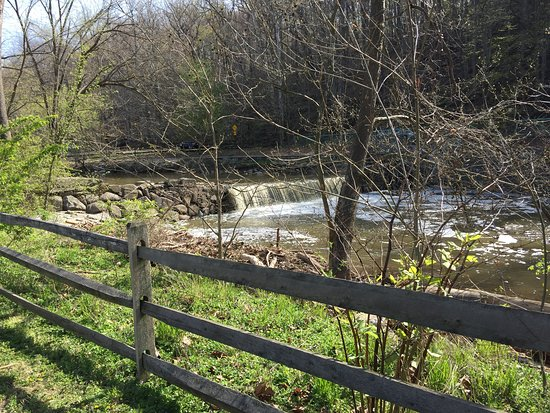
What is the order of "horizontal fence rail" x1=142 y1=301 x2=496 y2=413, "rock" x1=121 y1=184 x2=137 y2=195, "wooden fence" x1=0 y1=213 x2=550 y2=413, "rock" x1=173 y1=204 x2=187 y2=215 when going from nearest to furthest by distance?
"wooden fence" x1=0 y1=213 x2=550 y2=413
"horizontal fence rail" x1=142 y1=301 x2=496 y2=413
"rock" x1=173 y1=204 x2=187 y2=215
"rock" x1=121 y1=184 x2=137 y2=195

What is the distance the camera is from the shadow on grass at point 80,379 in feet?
11.3

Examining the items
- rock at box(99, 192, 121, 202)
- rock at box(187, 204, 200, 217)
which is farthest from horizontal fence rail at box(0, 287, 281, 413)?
Result: rock at box(187, 204, 200, 217)

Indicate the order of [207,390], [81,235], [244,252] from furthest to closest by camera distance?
Result: [244,252]
[81,235]
[207,390]

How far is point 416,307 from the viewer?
2113 millimetres

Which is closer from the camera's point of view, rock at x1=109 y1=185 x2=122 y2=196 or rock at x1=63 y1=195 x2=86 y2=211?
rock at x1=63 y1=195 x2=86 y2=211

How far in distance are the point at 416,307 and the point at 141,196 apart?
1896 cm

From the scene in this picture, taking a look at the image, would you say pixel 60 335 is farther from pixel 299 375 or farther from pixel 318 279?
pixel 318 279

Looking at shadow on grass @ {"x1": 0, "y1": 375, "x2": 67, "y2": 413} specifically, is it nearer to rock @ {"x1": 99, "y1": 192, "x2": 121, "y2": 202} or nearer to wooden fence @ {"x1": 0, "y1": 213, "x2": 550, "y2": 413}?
wooden fence @ {"x1": 0, "y1": 213, "x2": 550, "y2": 413}

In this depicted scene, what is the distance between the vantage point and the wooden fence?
6.27ft

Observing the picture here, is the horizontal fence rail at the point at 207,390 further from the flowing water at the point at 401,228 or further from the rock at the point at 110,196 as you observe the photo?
the rock at the point at 110,196

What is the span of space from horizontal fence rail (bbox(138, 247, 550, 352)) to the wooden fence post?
951 mm

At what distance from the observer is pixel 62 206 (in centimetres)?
1727

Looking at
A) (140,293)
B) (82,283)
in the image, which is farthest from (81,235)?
(140,293)

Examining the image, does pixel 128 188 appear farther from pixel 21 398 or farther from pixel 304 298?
pixel 304 298
